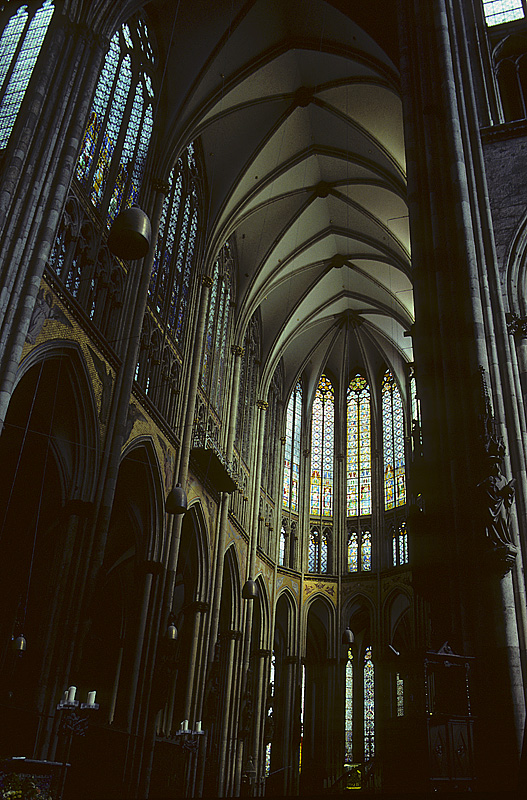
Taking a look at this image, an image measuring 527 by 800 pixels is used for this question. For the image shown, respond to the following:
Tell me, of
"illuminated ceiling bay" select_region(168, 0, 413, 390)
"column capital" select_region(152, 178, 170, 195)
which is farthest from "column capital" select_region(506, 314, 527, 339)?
"column capital" select_region(152, 178, 170, 195)

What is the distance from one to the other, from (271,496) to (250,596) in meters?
9.30

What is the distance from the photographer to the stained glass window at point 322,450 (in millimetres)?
31312

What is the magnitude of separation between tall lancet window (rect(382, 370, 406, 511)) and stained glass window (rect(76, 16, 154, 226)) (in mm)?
17513

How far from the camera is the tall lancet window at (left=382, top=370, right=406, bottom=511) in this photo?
98.3ft

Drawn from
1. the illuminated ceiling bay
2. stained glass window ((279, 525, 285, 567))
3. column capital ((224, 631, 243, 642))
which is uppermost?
the illuminated ceiling bay

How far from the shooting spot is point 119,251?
8875mm

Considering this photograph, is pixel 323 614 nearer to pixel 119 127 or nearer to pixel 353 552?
pixel 353 552

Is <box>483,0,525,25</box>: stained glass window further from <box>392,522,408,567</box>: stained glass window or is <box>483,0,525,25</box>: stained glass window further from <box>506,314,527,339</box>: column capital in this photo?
<box>392,522,408,567</box>: stained glass window

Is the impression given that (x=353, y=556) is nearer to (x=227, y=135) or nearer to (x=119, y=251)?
(x=227, y=135)

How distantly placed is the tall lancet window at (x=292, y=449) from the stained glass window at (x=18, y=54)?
1992 cm

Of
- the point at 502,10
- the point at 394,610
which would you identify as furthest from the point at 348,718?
the point at 502,10

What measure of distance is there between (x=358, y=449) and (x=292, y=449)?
303 cm

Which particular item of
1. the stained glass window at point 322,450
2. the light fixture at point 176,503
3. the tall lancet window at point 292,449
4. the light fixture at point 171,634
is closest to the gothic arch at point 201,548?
the light fixture at point 171,634

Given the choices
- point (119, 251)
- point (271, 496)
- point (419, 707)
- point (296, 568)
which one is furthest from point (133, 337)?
point (296, 568)
